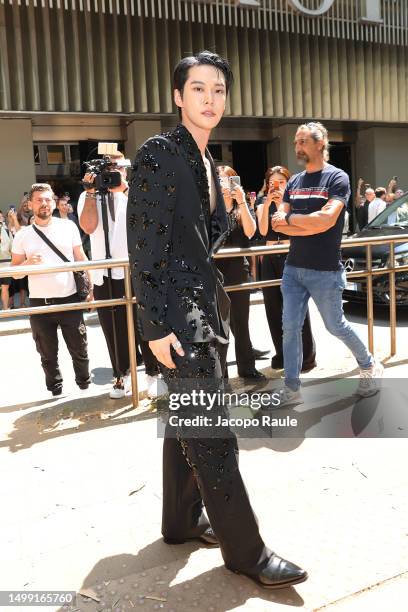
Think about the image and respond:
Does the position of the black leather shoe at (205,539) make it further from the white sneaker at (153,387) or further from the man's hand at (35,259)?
the man's hand at (35,259)

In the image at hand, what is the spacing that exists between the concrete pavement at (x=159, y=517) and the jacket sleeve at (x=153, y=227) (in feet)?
3.27

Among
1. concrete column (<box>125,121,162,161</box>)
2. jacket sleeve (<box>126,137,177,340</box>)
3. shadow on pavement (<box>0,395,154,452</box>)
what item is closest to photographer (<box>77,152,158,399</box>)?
shadow on pavement (<box>0,395,154,452</box>)

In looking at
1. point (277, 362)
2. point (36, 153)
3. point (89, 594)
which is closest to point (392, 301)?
point (277, 362)

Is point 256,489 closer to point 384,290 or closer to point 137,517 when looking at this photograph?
point 137,517

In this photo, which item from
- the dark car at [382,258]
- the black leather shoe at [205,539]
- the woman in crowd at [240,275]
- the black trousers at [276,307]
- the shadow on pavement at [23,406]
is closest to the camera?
the black leather shoe at [205,539]

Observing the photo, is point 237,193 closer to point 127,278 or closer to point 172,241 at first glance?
point 127,278

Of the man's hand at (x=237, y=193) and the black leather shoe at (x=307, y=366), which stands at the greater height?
the man's hand at (x=237, y=193)

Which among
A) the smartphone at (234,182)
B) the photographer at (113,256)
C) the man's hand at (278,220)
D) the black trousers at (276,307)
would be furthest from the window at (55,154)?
the man's hand at (278,220)

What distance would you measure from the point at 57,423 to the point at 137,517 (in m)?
1.58

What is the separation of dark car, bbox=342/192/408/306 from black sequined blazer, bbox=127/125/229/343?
5.03 m

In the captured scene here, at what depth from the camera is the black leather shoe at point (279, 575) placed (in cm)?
226

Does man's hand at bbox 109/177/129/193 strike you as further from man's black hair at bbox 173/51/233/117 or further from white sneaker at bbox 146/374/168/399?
man's black hair at bbox 173/51/233/117

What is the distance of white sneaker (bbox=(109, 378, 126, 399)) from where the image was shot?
471cm

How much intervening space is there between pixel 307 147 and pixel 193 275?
2100mm
